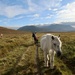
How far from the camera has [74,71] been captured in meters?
14.2

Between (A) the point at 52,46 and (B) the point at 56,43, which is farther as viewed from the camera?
(A) the point at 52,46

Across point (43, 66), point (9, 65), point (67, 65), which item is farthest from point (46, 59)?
point (9, 65)

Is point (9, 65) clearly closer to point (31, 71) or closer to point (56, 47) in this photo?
point (31, 71)

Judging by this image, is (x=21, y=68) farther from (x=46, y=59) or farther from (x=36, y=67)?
(x=46, y=59)

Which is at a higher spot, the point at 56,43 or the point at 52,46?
the point at 56,43

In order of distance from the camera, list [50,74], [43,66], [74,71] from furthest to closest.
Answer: [43,66]
[74,71]
[50,74]

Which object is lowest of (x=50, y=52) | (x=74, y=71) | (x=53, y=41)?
(x=74, y=71)

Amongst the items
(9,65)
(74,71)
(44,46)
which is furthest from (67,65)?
(9,65)

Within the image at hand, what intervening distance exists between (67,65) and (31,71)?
12.8 ft

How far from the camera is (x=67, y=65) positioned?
628 inches

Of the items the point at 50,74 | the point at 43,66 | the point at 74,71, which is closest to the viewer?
the point at 50,74

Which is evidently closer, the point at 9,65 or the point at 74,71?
the point at 74,71

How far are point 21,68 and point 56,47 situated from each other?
11.7ft

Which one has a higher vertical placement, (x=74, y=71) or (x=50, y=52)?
(x=50, y=52)
